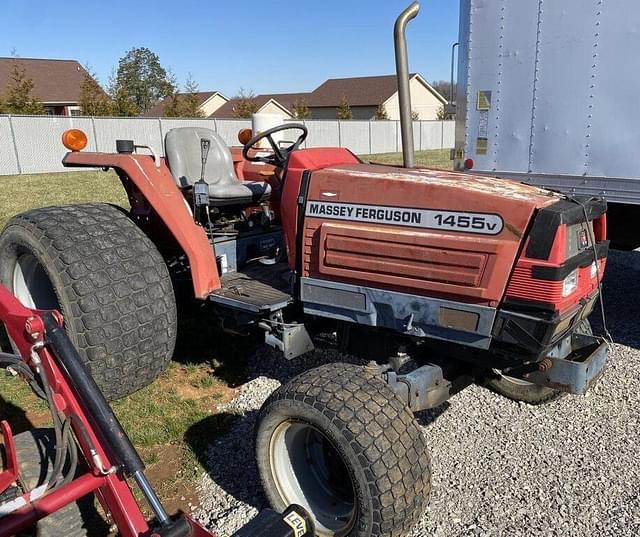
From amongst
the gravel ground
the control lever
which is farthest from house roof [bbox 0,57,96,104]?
the gravel ground

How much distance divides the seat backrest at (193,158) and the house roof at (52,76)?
3725 cm

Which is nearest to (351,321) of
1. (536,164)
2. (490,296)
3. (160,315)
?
(490,296)

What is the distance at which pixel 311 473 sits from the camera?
2.54 meters

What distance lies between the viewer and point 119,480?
1855mm

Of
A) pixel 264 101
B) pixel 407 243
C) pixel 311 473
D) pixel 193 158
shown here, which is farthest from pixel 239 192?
pixel 264 101

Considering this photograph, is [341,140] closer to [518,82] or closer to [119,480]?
[518,82]

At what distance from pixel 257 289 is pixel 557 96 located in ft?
8.85

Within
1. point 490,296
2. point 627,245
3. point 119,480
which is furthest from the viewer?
point 627,245

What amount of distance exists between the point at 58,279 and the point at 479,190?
2.07 m

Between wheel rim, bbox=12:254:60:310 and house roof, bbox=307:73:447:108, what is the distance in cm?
4732

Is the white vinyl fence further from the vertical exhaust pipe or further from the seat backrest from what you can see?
the vertical exhaust pipe

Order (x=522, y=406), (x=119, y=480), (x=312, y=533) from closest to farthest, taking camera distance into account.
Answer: (x=119, y=480), (x=312, y=533), (x=522, y=406)

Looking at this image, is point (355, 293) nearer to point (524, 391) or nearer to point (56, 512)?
point (524, 391)

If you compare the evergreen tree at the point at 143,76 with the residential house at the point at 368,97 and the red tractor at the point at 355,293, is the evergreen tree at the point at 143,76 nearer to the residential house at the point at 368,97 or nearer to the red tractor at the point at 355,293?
the residential house at the point at 368,97
